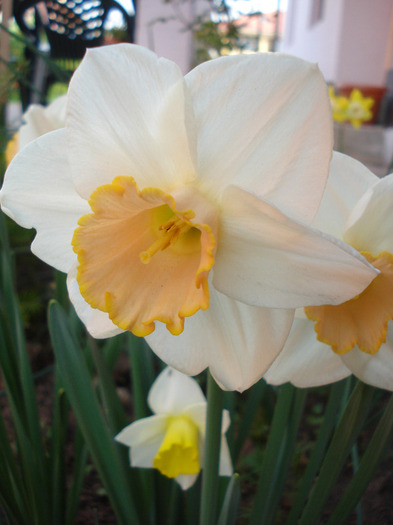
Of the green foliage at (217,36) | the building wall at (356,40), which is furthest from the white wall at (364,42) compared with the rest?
the green foliage at (217,36)

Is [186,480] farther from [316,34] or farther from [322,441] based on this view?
[316,34]

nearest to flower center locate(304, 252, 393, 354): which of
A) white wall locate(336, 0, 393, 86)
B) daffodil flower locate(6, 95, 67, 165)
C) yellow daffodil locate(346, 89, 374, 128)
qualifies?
daffodil flower locate(6, 95, 67, 165)

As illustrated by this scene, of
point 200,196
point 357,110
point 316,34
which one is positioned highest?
point 200,196

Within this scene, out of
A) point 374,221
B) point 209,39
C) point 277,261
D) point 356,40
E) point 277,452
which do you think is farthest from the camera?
point 356,40

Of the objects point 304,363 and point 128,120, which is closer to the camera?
point 128,120

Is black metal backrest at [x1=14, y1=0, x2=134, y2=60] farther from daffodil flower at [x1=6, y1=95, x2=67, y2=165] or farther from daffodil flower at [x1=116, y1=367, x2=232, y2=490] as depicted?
daffodil flower at [x1=116, y1=367, x2=232, y2=490]

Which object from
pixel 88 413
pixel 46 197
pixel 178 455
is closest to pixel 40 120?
pixel 46 197
